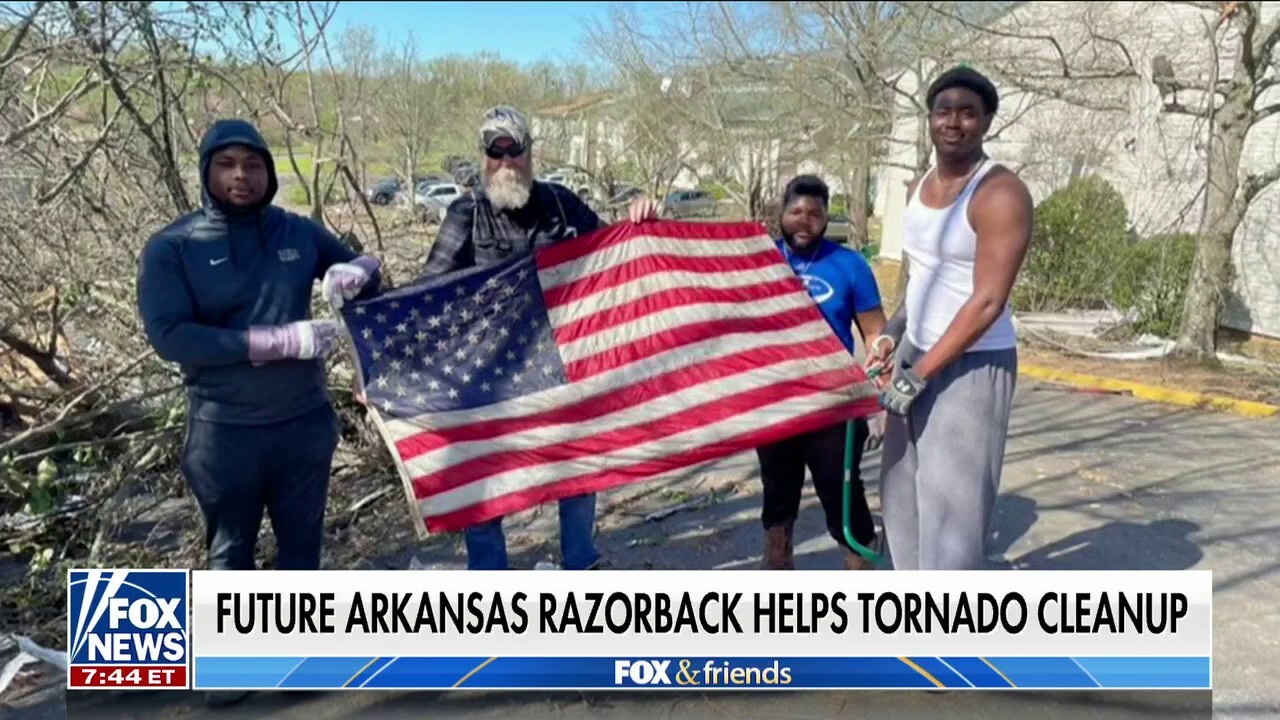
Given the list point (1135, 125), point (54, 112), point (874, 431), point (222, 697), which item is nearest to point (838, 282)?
point (874, 431)

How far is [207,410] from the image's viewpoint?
3.36m

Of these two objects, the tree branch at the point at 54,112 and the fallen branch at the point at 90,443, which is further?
the fallen branch at the point at 90,443

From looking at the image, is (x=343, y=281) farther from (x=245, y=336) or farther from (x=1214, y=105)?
(x=1214, y=105)

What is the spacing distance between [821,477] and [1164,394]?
6.11 metres

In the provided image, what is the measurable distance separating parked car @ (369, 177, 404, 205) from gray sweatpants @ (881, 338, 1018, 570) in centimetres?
520

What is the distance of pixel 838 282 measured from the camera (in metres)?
4.16

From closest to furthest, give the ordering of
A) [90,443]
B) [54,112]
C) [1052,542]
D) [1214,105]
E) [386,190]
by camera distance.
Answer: [54,112], [90,443], [1052,542], [1214,105], [386,190]

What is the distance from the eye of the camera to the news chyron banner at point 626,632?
3.44m

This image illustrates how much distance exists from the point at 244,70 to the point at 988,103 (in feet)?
14.6

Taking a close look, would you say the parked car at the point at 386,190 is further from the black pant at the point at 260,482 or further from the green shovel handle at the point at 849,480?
the green shovel handle at the point at 849,480

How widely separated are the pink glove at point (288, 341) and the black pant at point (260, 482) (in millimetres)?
289

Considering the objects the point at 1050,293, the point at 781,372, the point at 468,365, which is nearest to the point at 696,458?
the point at 781,372

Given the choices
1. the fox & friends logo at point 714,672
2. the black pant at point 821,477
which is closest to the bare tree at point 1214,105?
the black pant at point 821,477

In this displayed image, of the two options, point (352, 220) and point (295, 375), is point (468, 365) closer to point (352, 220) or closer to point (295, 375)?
point (295, 375)
